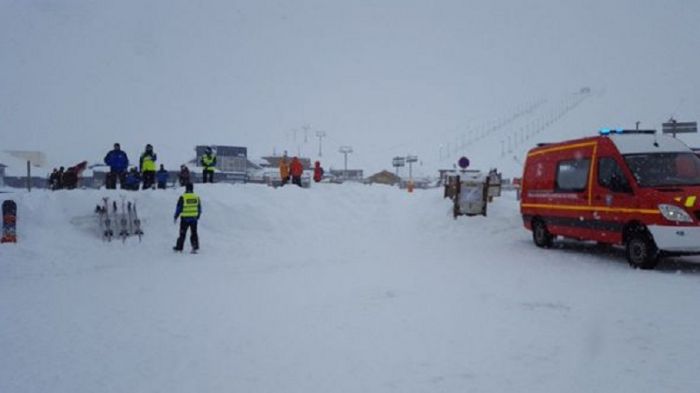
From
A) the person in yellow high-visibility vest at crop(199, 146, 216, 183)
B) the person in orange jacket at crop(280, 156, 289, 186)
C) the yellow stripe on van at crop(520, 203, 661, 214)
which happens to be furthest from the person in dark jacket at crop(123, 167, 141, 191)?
the yellow stripe on van at crop(520, 203, 661, 214)

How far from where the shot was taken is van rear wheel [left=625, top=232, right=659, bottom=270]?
989 cm

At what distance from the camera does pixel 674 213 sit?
31.2 feet

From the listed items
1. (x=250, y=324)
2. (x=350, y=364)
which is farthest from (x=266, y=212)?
(x=350, y=364)

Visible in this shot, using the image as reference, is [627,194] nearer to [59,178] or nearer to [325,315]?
[325,315]

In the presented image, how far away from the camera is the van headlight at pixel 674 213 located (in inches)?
371

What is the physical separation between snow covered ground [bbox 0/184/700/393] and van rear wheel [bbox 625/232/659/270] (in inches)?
10.4

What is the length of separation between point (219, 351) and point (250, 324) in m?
1.03

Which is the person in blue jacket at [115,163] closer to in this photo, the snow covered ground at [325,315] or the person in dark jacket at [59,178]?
the snow covered ground at [325,315]

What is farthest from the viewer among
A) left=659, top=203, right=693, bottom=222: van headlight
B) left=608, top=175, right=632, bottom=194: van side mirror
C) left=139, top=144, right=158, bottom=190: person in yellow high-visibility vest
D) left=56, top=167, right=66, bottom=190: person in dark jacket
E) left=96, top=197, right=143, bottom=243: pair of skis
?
left=56, top=167, right=66, bottom=190: person in dark jacket

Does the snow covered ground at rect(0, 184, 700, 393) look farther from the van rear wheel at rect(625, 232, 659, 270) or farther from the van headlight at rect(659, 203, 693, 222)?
the van headlight at rect(659, 203, 693, 222)

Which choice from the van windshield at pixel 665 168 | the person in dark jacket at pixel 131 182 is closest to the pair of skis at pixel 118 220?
the person in dark jacket at pixel 131 182

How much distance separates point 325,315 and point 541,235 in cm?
912

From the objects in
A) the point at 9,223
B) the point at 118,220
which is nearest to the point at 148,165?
the point at 118,220

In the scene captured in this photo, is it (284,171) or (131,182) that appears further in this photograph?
(284,171)
